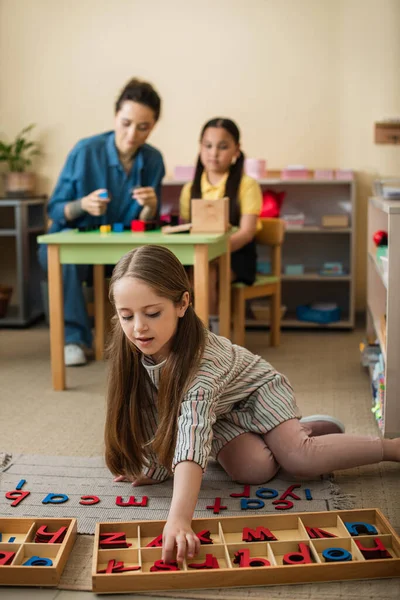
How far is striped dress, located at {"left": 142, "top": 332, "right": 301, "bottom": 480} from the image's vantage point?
70.2 inches

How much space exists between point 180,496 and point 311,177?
309cm

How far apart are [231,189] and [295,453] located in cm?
198

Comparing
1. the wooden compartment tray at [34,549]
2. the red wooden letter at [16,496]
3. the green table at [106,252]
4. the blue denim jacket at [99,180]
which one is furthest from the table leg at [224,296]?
the wooden compartment tray at [34,549]

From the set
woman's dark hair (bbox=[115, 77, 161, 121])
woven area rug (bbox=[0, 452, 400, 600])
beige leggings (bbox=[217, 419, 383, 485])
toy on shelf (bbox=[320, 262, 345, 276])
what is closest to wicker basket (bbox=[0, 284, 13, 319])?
woman's dark hair (bbox=[115, 77, 161, 121])

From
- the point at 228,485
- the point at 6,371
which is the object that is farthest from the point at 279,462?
the point at 6,371

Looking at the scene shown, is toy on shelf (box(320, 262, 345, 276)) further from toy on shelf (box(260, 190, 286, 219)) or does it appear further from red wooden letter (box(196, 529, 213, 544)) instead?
red wooden letter (box(196, 529, 213, 544))

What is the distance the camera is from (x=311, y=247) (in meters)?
4.64

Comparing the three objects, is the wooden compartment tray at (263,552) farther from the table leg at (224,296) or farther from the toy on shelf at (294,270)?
the toy on shelf at (294,270)

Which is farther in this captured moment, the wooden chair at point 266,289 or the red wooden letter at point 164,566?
the wooden chair at point 266,289

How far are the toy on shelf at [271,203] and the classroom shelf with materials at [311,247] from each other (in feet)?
0.37

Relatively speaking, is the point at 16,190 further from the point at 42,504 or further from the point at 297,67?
the point at 42,504

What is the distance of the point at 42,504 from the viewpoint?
1861 mm

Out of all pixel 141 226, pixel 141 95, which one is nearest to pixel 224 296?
pixel 141 226

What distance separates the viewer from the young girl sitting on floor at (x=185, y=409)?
5.43 ft
